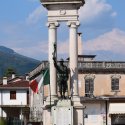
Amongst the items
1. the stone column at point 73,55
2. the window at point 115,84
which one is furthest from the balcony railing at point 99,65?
the stone column at point 73,55

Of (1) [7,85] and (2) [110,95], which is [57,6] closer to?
(2) [110,95]

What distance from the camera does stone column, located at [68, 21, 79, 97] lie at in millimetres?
43844

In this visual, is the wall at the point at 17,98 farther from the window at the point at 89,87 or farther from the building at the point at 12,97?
the window at the point at 89,87

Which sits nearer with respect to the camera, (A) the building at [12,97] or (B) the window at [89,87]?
(B) the window at [89,87]

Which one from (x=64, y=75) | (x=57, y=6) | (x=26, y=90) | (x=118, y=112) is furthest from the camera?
(x=26, y=90)

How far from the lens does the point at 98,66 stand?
75.9m

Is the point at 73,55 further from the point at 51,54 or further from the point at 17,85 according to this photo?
the point at 17,85

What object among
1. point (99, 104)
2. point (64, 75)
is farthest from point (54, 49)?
point (99, 104)

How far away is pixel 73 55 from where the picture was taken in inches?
1742

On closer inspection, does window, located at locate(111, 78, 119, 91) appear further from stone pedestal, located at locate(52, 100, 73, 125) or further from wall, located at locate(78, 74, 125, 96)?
stone pedestal, located at locate(52, 100, 73, 125)

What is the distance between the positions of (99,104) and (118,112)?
6.55 feet

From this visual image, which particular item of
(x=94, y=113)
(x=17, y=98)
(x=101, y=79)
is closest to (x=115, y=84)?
(x=101, y=79)

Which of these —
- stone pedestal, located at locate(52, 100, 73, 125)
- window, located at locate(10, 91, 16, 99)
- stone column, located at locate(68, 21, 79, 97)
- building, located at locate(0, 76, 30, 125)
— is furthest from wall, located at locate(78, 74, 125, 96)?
stone pedestal, located at locate(52, 100, 73, 125)

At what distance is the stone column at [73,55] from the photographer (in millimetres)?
43844
